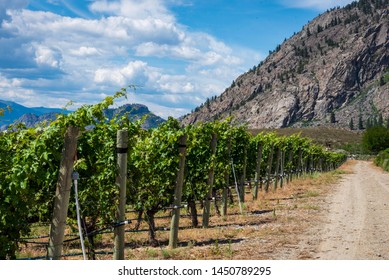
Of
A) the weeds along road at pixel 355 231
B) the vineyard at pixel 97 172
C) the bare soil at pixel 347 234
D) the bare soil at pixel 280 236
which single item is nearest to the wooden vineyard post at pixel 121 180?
the vineyard at pixel 97 172

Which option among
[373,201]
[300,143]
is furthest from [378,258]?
[300,143]

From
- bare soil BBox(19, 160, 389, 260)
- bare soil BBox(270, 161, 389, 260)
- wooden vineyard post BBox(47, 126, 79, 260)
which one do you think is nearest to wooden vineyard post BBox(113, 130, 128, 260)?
wooden vineyard post BBox(47, 126, 79, 260)

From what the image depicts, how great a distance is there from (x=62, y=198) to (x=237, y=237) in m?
6.19

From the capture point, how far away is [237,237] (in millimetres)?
11398

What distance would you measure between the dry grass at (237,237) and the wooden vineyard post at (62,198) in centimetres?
334

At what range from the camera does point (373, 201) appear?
19188mm

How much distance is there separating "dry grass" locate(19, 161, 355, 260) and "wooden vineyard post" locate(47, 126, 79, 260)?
3.34 m

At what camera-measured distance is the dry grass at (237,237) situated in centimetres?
938

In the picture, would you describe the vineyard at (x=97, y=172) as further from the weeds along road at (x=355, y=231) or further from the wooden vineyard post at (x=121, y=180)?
the weeds along road at (x=355, y=231)

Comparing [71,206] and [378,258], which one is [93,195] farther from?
[378,258]

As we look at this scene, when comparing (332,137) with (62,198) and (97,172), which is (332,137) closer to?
(97,172)

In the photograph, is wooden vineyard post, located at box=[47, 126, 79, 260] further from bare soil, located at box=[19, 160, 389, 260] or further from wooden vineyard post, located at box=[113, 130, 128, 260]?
bare soil, located at box=[19, 160, 389, 260]

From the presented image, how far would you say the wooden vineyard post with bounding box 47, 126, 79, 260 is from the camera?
6152mm
